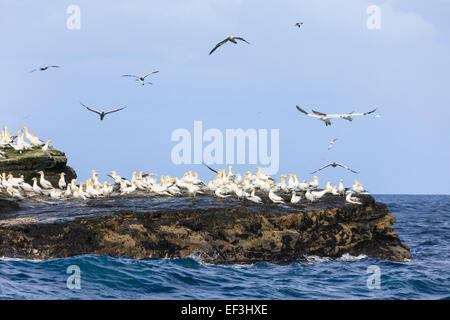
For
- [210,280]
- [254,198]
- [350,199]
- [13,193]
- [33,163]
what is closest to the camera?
[210,280]

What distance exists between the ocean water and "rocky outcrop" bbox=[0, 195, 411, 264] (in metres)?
0.50

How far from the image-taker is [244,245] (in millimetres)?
23906

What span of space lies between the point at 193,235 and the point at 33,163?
589 inches

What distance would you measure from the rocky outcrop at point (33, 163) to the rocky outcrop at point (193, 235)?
11065 mm

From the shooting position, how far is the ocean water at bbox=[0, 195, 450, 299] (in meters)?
19.5

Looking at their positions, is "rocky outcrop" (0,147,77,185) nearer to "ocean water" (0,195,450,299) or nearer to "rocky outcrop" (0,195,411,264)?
"rocky outcrop" (0,195,411,264)

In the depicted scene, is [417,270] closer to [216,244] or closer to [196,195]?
[216,244]

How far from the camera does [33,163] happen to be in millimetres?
34969

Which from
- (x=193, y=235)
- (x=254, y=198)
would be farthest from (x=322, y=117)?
(x=193, y=235)

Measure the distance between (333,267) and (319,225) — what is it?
1.99m

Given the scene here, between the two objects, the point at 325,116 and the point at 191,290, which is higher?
the point at 325,116

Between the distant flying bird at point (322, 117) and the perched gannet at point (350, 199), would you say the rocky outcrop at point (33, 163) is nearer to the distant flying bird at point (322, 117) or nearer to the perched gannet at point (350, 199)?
the distant flying bird at point (322, 117)

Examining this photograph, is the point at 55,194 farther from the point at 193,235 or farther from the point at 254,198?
the point at 254,198
